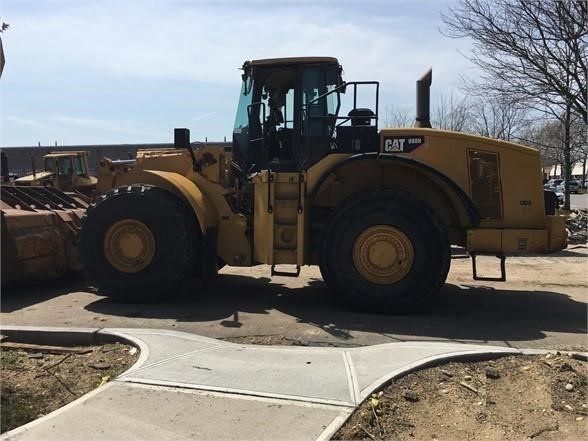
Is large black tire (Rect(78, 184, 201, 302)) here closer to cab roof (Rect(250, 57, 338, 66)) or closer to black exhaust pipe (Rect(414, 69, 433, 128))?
cab roof (Rect(250, 57, 338, 66))

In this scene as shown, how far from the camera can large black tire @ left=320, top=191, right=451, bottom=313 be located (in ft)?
22.5

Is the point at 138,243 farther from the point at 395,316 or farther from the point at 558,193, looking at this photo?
the point at 558,193

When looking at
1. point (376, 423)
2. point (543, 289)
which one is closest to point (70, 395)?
point (376, 423)

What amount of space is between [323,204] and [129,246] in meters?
2.55

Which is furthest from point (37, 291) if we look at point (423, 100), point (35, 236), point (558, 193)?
point (558, 193)

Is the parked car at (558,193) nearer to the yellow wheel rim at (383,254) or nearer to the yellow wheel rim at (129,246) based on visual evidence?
the yellow wheel rim at (383,254)

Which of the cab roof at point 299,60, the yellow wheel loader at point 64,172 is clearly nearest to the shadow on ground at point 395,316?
the cab roof at point 299,60

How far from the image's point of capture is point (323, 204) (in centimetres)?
757

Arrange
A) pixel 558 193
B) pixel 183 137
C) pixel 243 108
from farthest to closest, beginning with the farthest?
pixel 558 193
pixel 243 108
pixel 183 137

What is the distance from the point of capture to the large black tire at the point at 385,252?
22.5 feet

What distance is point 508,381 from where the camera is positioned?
4.52m

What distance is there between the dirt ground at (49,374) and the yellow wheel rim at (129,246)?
2.04 metres

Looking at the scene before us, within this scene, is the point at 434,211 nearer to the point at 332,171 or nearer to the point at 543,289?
the point at 332,171

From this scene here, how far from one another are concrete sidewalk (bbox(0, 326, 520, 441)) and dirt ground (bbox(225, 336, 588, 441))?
13 cm
